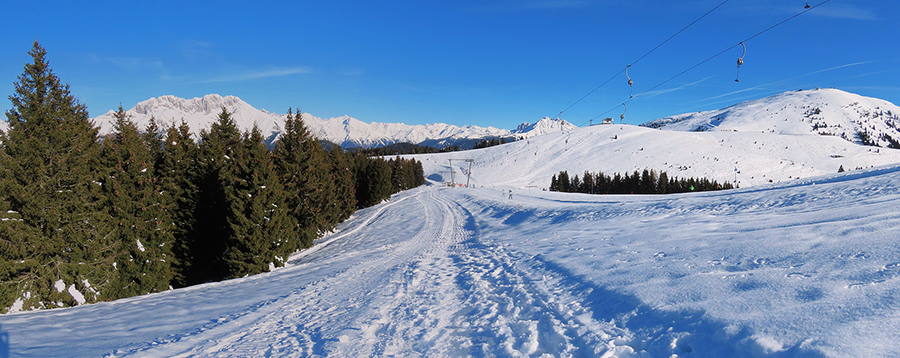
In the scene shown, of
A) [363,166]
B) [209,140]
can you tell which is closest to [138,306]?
[209,140]

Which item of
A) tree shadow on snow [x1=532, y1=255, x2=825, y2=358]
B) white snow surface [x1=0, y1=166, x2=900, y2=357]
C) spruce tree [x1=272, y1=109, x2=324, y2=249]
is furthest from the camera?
spruce tree [x1=272, y1=109, x2=324, y2=249]

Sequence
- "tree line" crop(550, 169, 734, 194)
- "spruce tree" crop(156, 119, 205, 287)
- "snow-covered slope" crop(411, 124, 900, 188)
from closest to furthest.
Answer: "spruce tree" crop(156, 119, 205, 287) → "tree line" crop(550, 169, 734, 194) → "snow-covered slope" crop(411, 124, 900, 188)

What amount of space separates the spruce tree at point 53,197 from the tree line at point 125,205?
39mm

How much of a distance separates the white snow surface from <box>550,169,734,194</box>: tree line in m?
54.0

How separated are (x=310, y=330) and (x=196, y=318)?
3847 millimetres

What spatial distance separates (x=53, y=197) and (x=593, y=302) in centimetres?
1863

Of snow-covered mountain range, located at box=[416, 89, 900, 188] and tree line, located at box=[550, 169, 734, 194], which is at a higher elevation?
snow-covered mountain range, located at box=[416, 89, 900, 188]

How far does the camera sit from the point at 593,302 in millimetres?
6938

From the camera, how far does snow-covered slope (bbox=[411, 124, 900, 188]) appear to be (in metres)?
89.2

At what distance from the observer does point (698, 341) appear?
466 cm

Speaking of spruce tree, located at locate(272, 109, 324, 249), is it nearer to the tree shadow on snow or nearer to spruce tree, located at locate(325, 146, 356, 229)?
spruce tree, located at locate(325, 146, 356, 229)

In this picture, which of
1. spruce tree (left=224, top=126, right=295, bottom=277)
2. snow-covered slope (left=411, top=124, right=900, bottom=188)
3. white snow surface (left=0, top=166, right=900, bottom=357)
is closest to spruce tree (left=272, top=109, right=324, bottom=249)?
spruce tree (left=224, top=126, right=295, bottom=277)

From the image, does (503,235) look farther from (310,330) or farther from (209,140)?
(209,140)

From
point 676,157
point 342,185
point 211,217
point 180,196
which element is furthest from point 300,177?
point 676,157
